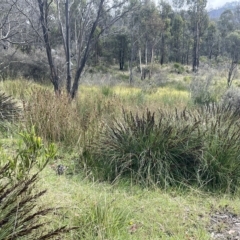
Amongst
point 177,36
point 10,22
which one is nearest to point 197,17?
point 177,36

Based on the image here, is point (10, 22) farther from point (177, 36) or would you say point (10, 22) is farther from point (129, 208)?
point (177, 36)

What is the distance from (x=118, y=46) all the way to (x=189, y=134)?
32913 millimetres

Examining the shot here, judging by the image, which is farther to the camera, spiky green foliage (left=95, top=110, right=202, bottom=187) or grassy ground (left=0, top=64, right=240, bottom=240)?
spiky green foliage (left=95, top=110, right=202, bottom=187)

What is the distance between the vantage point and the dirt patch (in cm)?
280

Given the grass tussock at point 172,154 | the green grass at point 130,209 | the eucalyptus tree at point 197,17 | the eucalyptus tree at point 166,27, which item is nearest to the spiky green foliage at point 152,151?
the grass tussock at point 172,154

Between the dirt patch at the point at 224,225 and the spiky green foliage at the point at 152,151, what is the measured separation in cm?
72

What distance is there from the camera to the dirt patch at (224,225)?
2.80m

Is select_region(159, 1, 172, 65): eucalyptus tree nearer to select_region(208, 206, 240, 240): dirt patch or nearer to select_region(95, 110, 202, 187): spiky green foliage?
select_region(95, 110, 202, 187): spiky green foliage

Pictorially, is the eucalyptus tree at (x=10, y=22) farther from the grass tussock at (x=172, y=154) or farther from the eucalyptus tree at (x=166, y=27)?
the eucalyptus tree at (x=166, y=27)

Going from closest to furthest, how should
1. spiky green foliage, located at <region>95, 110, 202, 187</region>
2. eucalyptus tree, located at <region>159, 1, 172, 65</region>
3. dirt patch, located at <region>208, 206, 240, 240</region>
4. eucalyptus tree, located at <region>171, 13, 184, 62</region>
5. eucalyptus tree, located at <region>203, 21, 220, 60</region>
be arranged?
dirt patch, located at <region>208, 206, 240, 240</region>, spiky green foliage, located at <region>95, 110, 202, 187</region>, eucalyptus tree, located at <region>159, 1, 172, 65</region>, eucalyptus tree, located at <region>171, 13, 184, 62</region>, eucalyptus tree, located at <region>203, 21, 220, 60</region>

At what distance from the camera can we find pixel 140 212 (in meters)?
2.96

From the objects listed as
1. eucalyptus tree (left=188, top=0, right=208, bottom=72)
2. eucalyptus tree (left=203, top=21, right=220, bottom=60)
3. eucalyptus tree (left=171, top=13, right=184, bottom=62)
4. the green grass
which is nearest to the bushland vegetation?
the green grass

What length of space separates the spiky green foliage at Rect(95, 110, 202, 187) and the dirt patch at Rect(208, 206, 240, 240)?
0.72m

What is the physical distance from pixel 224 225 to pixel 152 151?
4.46 ft
